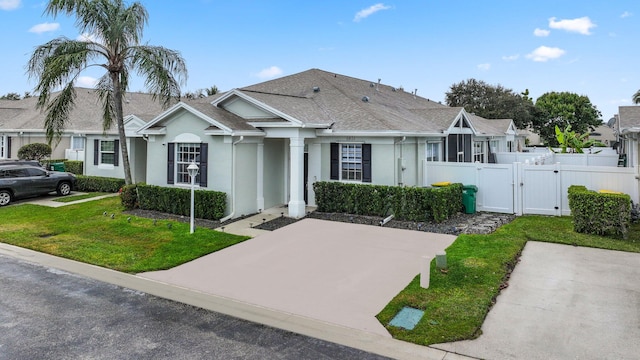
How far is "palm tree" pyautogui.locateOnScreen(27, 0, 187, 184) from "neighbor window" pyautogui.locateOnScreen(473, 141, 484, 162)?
1644 centimetres

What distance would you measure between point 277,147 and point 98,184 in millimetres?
10325

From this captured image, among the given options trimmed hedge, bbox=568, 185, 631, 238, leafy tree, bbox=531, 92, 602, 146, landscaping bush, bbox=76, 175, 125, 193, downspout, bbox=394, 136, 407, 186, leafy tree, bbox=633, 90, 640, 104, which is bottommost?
trimmed hedge, bbox=568, 185, 631, 238

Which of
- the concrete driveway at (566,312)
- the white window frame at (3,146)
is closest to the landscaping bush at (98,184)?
the white window frame at (3,146)

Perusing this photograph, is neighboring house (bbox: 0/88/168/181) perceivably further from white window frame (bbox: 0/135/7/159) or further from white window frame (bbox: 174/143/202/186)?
white window frame (bbox: 174/143/202/186)

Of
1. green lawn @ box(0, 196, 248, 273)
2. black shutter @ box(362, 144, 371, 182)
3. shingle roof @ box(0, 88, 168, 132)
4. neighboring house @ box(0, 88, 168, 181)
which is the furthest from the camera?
shingle roof @ box(0, 88, 168, 132)

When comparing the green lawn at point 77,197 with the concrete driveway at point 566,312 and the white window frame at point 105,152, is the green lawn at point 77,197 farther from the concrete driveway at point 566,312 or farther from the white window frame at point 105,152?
the concrete driveway at point 566,312

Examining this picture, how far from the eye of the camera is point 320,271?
888 cm

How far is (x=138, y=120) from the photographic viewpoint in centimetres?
1983

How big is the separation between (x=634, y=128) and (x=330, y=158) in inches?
369

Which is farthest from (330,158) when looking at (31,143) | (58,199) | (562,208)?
(31,143)

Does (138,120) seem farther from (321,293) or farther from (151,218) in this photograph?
(321,293)

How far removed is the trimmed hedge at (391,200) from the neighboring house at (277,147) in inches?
34.2

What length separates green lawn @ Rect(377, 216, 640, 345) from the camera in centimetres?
599

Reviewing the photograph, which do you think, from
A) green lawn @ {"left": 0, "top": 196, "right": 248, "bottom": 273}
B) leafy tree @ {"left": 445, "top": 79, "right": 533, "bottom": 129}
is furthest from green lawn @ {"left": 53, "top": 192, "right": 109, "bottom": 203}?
leafy tree @ {"left": 445, "top": 79, "right": 533, "bottom": 129}
